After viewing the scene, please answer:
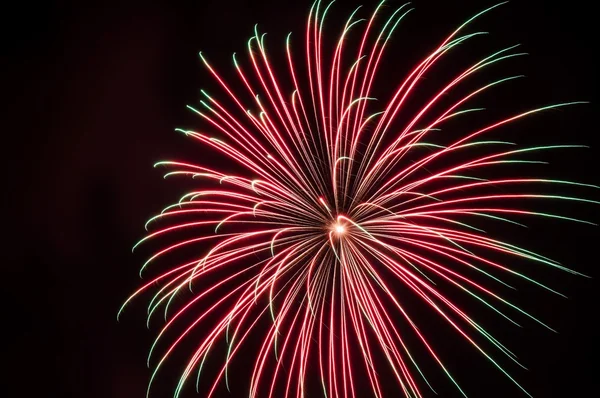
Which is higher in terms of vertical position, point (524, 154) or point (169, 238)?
point (524, 154)

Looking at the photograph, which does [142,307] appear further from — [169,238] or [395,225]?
[395,225]

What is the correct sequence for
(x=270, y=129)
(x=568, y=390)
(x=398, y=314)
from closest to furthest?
(x=270, y=129)
(x=568, y=390)
(x=398, y=314)

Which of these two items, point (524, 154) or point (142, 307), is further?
point (142, 307)

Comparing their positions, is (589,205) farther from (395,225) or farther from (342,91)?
(342,91)

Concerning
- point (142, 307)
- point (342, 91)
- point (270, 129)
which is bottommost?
point (142, 307)

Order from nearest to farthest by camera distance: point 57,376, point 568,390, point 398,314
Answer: point 568,390, point 398,314, point 57,376

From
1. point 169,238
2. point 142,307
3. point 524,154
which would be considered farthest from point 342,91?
point 142,307

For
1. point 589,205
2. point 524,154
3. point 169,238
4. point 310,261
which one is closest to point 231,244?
point 310,261

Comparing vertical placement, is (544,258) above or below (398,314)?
above

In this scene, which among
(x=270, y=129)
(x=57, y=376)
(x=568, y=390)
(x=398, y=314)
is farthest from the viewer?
(x=57, y=376)
